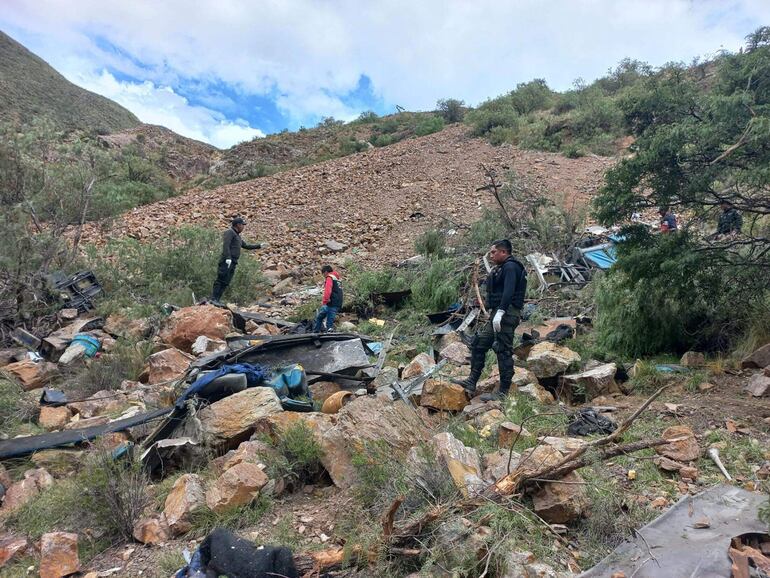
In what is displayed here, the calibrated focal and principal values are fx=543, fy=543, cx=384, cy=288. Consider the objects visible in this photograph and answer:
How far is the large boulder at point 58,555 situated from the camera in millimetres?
2875

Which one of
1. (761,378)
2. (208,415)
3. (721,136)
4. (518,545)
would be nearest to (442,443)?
(518,545)

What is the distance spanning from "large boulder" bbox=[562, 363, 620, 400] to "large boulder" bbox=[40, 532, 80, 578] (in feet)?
13.8

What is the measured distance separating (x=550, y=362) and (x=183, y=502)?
12.2ft

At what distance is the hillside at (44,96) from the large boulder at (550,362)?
2798 cm

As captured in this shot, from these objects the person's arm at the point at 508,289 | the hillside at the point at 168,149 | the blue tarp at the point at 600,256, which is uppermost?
the hillside at the point at 168,149

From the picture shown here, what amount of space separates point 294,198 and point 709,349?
1274 cm

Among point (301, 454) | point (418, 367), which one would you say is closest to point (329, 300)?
point (418, 367)

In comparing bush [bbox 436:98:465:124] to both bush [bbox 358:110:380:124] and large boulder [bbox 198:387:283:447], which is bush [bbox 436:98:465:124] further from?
large boulder [bbox 198:387:283:447]

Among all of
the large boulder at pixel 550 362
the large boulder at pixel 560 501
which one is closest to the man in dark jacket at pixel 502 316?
the large boulder at pixel 550 362

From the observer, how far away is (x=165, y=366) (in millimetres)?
6133

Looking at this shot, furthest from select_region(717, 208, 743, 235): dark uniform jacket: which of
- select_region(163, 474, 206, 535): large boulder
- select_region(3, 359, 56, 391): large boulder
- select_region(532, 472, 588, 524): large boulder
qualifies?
select_region(3, 359, 56, 391): large boulder

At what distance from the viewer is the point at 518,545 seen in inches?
93.7

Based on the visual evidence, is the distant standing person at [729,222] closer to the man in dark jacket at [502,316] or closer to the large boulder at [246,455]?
the man in dark jacket at [502,316]

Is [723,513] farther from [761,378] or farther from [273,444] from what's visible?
[273,444]
